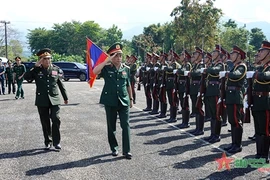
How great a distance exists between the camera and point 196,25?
33.0 metres

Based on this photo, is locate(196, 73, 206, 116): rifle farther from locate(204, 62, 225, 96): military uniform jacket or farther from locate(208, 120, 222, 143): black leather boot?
locate(208, 120, 222, 143): black leather boot

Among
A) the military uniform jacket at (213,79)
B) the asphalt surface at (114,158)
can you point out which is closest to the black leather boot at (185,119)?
the asphalt surface at (114,158)

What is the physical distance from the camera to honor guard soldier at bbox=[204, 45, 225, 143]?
7.83m

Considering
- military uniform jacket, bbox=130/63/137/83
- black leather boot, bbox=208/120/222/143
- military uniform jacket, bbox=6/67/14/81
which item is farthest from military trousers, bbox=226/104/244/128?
military uniform jacket, bbox=6/67/14/81

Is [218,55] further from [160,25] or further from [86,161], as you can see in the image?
[160,25]

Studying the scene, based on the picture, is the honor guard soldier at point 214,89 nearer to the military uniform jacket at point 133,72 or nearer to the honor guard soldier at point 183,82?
the honor guard soldier at point 183,82

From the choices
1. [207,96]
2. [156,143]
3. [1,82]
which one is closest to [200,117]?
[207,96]

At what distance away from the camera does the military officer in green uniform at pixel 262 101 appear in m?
6.13

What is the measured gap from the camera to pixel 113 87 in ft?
21.7

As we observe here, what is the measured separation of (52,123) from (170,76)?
424 centimetres

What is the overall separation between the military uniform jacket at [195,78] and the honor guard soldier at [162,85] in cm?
174

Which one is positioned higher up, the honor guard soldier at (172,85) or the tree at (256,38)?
the tree at (256,38)

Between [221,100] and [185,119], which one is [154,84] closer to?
[185,119]

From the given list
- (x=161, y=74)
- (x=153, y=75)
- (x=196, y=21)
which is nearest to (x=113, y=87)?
(x=161, y=74)
